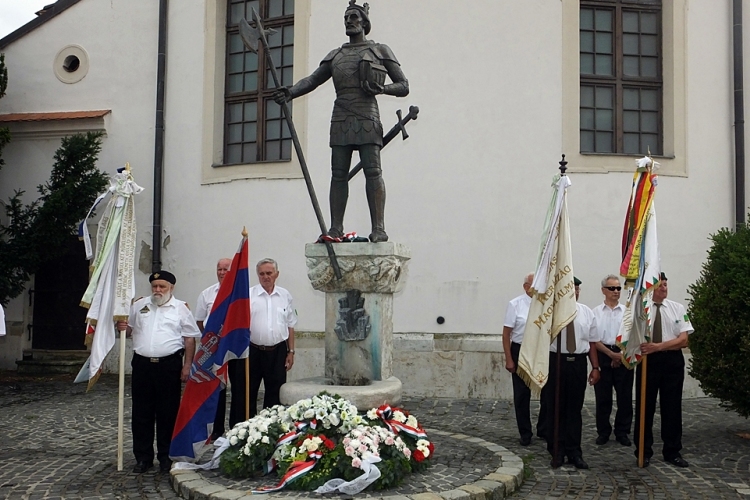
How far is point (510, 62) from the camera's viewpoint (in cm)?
1073

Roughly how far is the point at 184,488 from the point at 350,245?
2.20m

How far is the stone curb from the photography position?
17.0 ft

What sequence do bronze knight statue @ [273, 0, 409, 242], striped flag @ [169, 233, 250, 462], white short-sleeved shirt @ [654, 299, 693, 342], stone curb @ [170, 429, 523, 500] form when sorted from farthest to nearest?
white short-sleeved shirt @ [654, 299, 693, 342] → bronze knight statue @ [273, 0, 409, 242] → striped flag @ [169, 233, 250, 462] → stone curb @ [170, 429, 523, 500]

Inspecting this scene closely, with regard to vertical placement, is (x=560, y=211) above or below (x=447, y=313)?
→ above

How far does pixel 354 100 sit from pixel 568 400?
3.11 meters

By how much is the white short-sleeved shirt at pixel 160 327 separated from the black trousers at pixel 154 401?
3.3 inches

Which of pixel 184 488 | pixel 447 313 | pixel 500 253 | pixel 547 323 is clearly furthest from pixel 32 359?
pixel 547 323

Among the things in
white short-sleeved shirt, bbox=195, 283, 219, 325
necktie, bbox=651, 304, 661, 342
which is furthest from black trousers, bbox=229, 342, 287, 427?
necktie, bbox=651, 304, 661, 342

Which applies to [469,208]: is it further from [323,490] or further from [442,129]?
[323,490]

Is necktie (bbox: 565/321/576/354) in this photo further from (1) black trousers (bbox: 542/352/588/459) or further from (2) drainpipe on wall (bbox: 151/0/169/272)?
(2) drainpipe on wall (bbox: 151/0/169/272)

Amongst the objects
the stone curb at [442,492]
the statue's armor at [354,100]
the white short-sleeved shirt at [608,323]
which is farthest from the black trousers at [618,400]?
the statue's armor at [354,100]

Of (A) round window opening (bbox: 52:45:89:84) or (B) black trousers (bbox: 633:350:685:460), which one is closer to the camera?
(B) black trousers (bbox: 633:350:685:460)

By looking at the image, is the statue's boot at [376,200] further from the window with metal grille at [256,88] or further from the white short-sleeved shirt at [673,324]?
the window with metal grille at [256,88]

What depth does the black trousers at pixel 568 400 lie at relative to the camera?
22.1 feet
